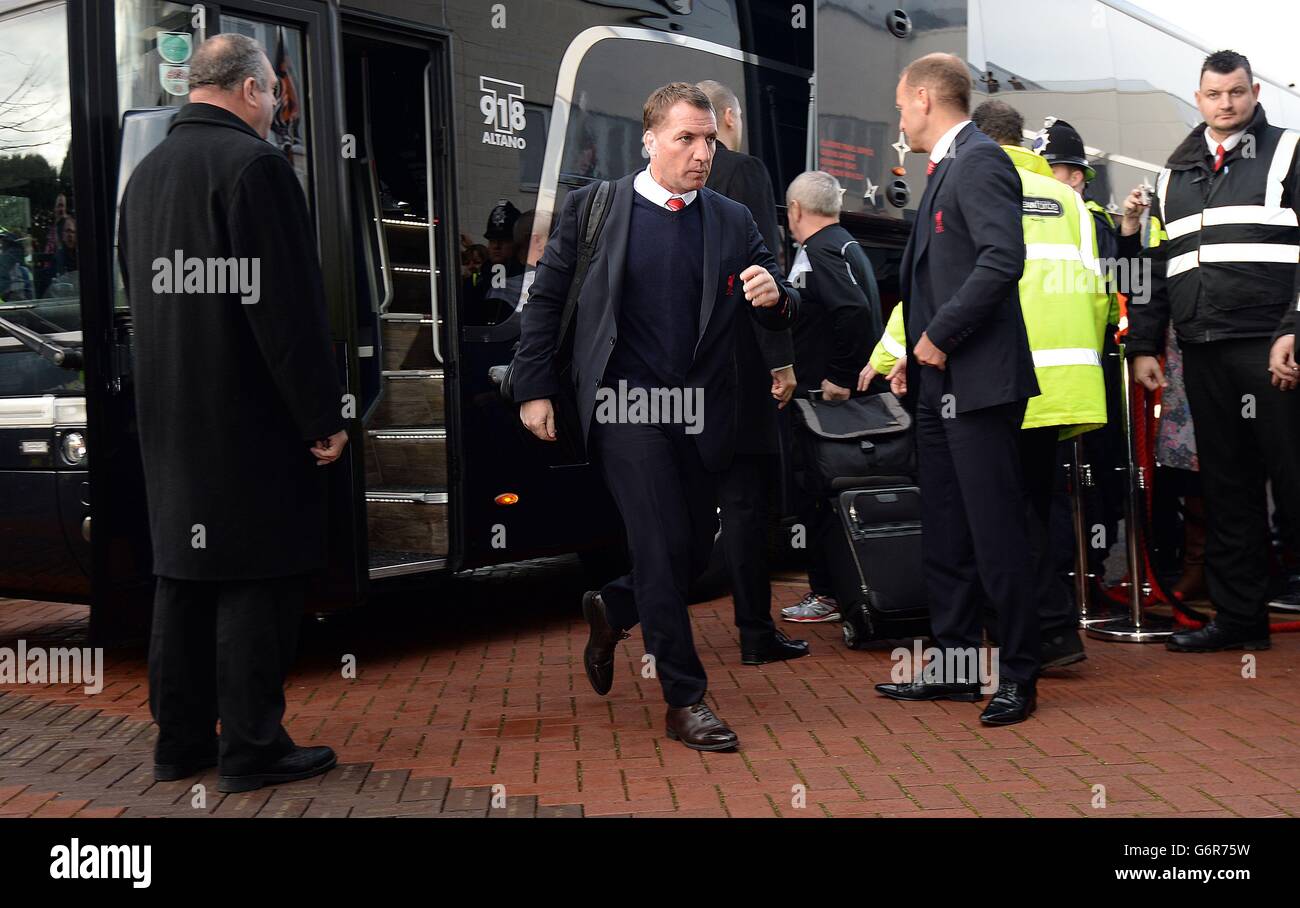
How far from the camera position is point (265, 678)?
13.6ft

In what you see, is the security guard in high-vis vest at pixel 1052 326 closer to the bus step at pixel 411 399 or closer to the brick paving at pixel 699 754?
the brick paving at pixel 699 754

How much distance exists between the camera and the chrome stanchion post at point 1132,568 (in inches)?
247

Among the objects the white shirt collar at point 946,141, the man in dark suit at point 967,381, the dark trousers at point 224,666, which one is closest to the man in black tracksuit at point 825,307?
the man in dark suit at point 967,381

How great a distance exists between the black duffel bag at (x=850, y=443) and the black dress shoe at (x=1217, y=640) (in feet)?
4.45

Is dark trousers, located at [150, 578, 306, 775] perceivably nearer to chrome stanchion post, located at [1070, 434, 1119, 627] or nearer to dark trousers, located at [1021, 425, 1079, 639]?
dark trousers, located at [1021, 425, 1079, 639]

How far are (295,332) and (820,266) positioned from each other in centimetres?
305

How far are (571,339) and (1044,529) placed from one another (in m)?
2.04

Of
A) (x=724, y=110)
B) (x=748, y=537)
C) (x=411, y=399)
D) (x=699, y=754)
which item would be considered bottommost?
(x=699, y=754)

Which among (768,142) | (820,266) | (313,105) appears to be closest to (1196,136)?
(820,266)

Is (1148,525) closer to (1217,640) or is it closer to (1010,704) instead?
(1217,640)

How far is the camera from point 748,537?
18.7ft

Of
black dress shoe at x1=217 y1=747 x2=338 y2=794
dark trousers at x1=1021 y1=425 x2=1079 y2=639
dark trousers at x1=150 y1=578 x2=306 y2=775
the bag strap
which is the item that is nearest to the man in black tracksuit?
dark trousers at x1=1021 y1=425 x2=1079 y2=639

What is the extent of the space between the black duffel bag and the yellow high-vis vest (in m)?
1.13

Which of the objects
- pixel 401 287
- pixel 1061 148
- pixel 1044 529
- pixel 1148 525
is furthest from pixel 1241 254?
pixel 401 287
